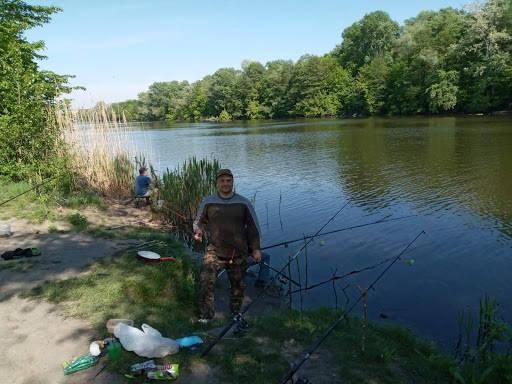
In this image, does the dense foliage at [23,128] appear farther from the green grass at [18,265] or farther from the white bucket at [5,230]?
the green grass at [18,265]

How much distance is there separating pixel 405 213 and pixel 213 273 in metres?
8.24

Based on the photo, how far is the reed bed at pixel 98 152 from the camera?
12.6m

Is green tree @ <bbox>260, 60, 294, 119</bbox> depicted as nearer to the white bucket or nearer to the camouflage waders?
the white bucket

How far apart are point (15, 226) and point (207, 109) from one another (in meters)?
92.5

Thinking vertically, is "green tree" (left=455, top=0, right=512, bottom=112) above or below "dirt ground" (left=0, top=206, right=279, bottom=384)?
above

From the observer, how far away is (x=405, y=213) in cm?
1153

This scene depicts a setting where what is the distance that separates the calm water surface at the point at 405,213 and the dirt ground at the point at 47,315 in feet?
7.62

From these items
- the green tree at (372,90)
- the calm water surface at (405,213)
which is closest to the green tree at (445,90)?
the green tree at (372,90)

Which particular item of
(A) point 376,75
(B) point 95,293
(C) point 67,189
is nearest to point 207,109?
(A) point 376,75

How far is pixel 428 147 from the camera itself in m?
24.3

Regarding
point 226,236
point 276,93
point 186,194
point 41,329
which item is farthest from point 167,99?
point 41,329

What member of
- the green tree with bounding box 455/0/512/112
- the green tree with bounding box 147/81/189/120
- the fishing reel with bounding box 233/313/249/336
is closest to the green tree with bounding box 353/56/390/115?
the green tree with bounding box 455/0/512/112

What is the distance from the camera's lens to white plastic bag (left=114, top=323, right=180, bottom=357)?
392 centimetres

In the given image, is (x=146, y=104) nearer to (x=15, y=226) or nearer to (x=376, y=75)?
(x=376, y=75)
